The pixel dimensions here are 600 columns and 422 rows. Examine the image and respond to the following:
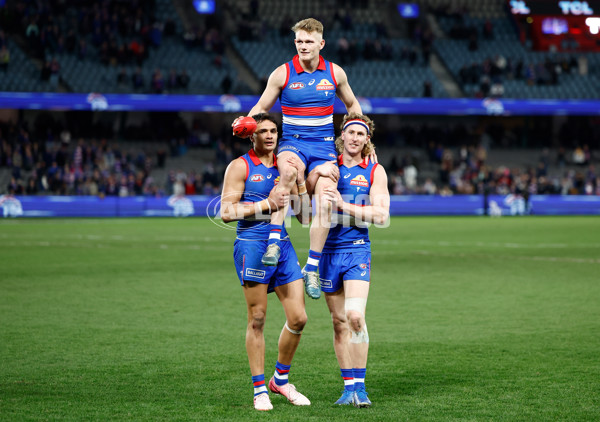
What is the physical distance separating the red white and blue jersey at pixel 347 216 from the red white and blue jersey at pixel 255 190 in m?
0.47

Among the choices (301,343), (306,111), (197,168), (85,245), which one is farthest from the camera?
(197,168)

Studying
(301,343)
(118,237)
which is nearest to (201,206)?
(118,237)

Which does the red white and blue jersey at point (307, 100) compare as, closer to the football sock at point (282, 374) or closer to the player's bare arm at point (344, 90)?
the player's bare arm at point (344, 90)

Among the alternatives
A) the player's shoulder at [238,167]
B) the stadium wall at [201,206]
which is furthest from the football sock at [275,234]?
the stadium wall at [201,206]

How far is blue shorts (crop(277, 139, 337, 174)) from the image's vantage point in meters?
7.18

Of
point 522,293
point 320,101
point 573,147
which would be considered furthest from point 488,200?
point 320,101

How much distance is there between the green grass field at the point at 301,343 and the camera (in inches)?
253

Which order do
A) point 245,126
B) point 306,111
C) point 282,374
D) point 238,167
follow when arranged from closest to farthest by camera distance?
point 245,126
point 238,167
point 282,374
point 306,111

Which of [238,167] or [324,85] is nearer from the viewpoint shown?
[238,167]

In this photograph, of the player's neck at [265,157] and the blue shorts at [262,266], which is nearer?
the blue shorts at [262,266]

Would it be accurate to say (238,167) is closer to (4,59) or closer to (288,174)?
(288,174)

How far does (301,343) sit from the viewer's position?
360 inches

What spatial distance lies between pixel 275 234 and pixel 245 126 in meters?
0.88

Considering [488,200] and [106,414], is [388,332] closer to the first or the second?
[106,414]
